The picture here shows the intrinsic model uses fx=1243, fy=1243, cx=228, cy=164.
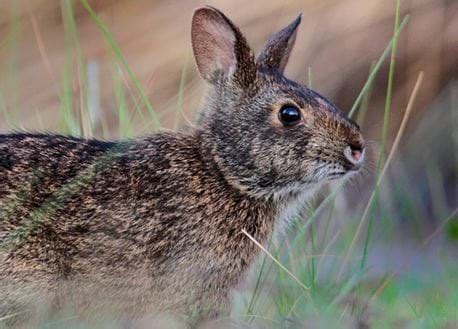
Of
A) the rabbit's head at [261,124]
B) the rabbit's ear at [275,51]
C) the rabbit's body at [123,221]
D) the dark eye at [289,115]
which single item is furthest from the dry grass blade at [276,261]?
the rabbit's ear at [275,51]

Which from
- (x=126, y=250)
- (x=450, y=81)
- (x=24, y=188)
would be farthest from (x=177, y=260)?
(x=450, y=81)

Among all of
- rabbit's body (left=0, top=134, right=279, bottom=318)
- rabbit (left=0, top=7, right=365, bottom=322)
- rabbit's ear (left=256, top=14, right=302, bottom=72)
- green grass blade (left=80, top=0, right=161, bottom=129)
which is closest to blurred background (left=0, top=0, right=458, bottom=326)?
green grass blade (left=80, top=0, right=161, bottom=129)

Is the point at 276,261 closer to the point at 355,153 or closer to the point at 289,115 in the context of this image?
the point at 355,153

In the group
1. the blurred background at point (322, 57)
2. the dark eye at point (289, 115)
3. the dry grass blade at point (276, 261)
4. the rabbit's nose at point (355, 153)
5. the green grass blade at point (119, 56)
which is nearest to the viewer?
the dry grass blade at point (276, 261)

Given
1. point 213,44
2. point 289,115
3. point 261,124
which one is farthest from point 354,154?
point 213,44

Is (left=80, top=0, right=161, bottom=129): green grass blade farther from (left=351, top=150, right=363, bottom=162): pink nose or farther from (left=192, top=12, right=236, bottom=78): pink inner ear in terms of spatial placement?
(left=351, top=150, right=363, bottom=162): pink nose

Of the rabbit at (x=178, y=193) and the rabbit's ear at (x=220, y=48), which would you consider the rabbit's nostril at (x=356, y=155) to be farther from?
the rabbit's ear at (x=220, y=48)

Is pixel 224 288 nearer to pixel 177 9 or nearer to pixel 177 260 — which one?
pixel 177 260
